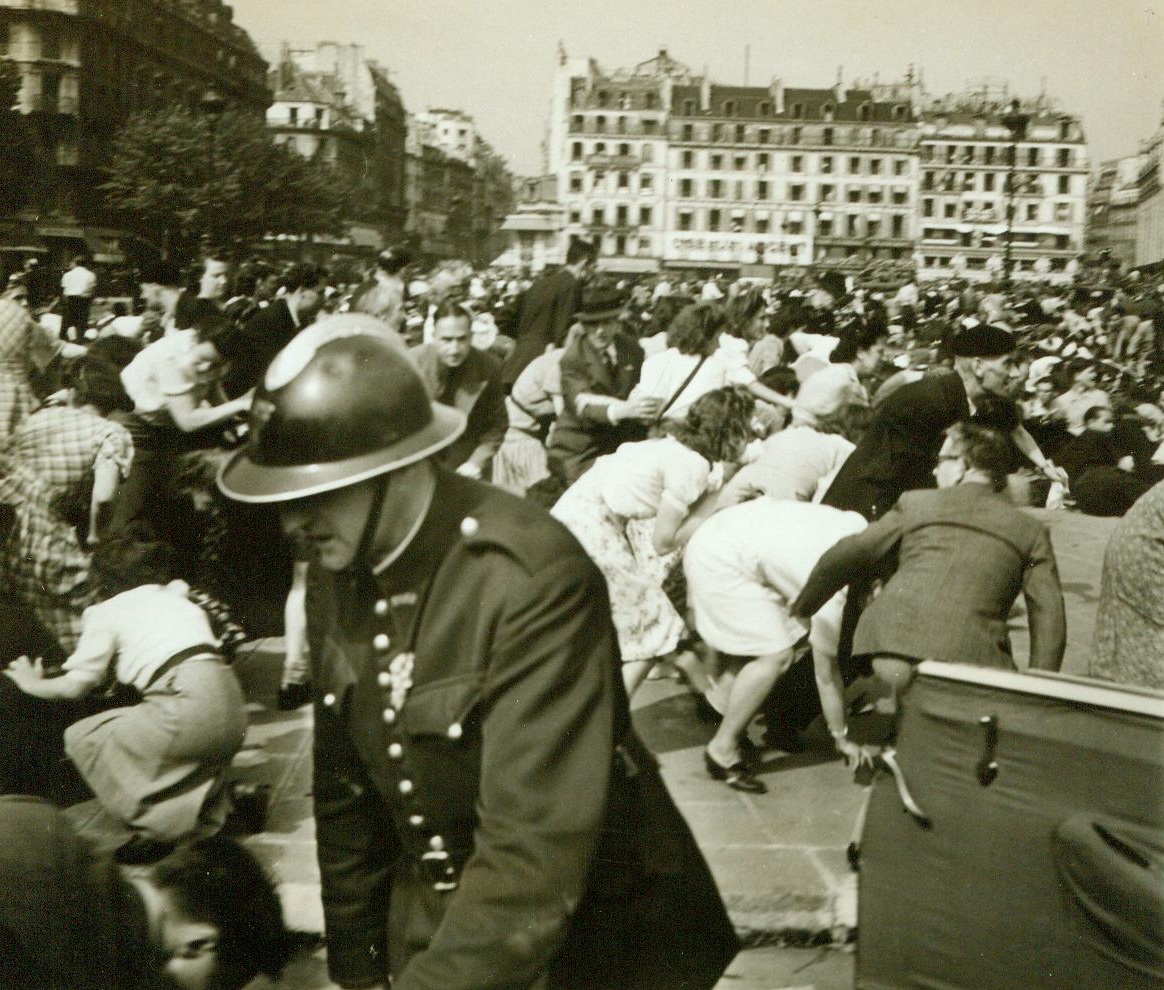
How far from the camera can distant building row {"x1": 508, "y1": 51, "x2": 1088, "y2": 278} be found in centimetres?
1655

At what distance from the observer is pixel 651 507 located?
5.89m

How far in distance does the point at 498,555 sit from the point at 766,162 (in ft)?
118

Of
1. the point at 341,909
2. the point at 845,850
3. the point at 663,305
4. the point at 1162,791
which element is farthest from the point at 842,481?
the point at 663,305

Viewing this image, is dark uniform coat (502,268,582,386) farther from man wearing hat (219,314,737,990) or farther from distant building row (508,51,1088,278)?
man wearing hat (219,314,737,990)

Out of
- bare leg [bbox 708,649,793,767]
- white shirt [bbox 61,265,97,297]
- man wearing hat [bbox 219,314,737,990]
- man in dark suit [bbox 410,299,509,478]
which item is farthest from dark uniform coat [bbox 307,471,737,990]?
white shirt [bbox 61,265,97,297]

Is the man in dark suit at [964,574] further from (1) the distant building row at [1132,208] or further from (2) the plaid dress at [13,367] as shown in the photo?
(2) the plaid dress at [13,367]

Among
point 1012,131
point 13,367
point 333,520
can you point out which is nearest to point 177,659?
point 13,367

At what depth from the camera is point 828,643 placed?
5797 mm

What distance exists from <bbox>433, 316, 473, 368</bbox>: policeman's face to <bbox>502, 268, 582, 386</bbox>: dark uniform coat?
7.36 feet

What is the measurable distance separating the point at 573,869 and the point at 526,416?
22.9 feet

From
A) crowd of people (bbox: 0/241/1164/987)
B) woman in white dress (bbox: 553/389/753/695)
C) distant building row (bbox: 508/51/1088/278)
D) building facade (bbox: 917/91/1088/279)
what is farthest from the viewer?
building facade (bbox: 917/91/1088/279)

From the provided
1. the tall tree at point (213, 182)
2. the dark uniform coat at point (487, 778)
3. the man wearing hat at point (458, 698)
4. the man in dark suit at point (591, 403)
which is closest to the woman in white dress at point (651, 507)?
the man in dark suit at point (591, 403)

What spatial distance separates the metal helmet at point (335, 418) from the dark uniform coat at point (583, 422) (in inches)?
210

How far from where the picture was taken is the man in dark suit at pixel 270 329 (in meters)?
6.87
